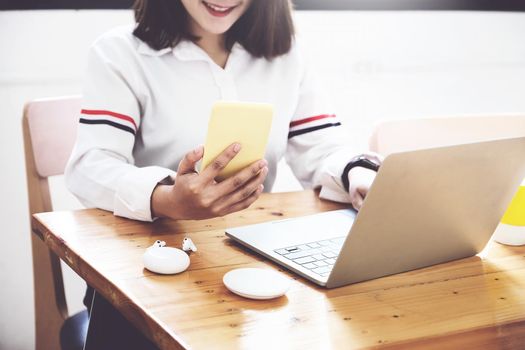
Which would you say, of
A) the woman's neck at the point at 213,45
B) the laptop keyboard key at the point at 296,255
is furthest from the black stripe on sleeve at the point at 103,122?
the laptop keyboard key at the point at 296,255

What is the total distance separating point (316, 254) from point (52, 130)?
31.2 inches

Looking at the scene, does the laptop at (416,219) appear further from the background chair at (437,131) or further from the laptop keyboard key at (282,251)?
the background chair at (437,131)

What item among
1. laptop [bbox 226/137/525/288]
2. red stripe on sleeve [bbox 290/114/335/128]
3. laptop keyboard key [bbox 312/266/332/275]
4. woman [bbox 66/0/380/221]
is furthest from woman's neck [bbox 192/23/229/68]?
laptop keyboard key [bbox 312/266/332/275]

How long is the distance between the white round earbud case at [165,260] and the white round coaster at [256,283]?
7 cm

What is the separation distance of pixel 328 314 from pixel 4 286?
1.50m

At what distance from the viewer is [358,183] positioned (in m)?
1.16

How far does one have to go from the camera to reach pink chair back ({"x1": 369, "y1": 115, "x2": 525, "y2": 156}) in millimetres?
1583

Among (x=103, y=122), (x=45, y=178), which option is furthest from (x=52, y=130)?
(x=103, y=122)

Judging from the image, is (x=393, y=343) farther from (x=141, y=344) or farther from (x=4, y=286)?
(x=4, y=286)

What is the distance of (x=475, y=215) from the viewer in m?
0.86

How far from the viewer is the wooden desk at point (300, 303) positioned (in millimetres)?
647

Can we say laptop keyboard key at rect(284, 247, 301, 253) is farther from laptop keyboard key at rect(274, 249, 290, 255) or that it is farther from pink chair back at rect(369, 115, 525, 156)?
pink chair back at rect(369, 115, 525, 156)

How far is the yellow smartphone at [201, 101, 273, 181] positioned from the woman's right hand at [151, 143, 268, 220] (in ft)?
0.03

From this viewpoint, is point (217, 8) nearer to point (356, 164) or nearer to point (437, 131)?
point (356, 164)
